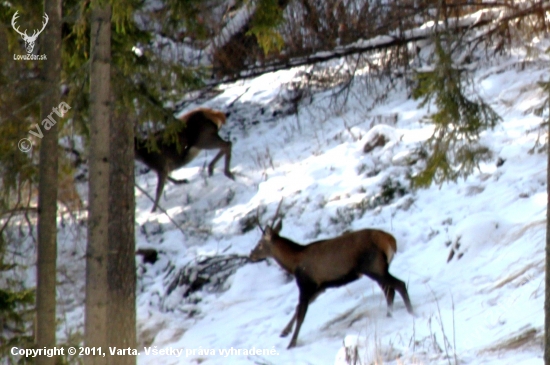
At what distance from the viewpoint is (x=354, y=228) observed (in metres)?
11.0

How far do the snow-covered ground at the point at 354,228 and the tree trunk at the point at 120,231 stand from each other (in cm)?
133

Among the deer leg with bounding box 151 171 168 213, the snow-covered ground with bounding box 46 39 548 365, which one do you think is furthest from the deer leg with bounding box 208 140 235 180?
the deer leg with bounding box 151 171 168 213

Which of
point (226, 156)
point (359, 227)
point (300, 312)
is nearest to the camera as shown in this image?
point (300, 312)

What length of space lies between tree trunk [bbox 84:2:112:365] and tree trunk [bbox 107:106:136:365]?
71.7 inches

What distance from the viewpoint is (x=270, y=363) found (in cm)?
818

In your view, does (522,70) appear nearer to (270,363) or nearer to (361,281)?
(361,281)

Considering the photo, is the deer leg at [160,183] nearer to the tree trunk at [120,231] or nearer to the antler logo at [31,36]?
the tree trunk at [120,231]

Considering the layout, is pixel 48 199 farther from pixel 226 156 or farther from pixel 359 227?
pixel 226 156

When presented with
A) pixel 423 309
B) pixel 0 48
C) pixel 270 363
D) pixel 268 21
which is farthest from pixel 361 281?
pixel 0 48

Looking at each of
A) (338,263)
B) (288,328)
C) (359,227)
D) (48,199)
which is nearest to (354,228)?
(359,227)

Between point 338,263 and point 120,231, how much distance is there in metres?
2.52

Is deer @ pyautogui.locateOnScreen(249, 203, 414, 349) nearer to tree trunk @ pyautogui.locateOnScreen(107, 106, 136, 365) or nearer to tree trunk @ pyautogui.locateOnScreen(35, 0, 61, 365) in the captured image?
tree trunk @ pyautogui.locateOnScreen(107, 106, 136, 365)

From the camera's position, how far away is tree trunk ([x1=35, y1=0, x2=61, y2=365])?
292 inches

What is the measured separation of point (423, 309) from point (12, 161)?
177 inches
